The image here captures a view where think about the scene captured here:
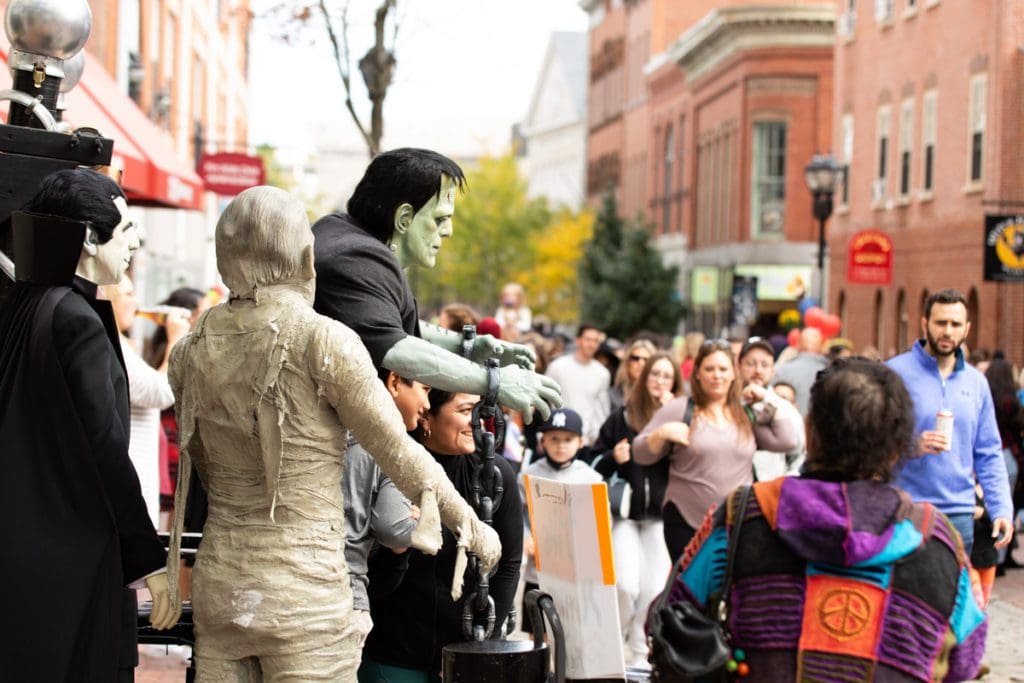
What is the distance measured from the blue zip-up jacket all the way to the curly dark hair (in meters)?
4.68

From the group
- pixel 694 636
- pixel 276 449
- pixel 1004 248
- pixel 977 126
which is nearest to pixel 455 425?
pixel 276 449

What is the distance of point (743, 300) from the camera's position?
38000 mm

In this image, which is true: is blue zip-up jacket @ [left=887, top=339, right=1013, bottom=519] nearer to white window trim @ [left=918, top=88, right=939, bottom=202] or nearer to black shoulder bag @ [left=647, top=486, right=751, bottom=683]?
black shoulder bag @ [left=647, top=486, right=751, bottom=683]

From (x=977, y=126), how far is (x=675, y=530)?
2246 cm

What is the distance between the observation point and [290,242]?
465cm

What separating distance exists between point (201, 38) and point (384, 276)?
36.9 meters

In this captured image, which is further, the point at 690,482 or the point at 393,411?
the point at 690,482

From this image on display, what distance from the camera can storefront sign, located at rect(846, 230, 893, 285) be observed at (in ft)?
102

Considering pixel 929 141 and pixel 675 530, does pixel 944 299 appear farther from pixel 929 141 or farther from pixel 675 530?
pixel 929 141

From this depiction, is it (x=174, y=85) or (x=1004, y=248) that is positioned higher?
(x=174, y=85)

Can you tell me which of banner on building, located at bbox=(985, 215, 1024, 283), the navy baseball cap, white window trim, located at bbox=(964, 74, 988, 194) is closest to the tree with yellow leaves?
white window trim, located at bbox=(964, 74, 988, 194)

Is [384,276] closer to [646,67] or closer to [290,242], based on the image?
[290,242]

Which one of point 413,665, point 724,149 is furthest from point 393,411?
point 724,149

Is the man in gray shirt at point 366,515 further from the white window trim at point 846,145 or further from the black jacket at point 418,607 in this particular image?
the white window trim at point 846,145
